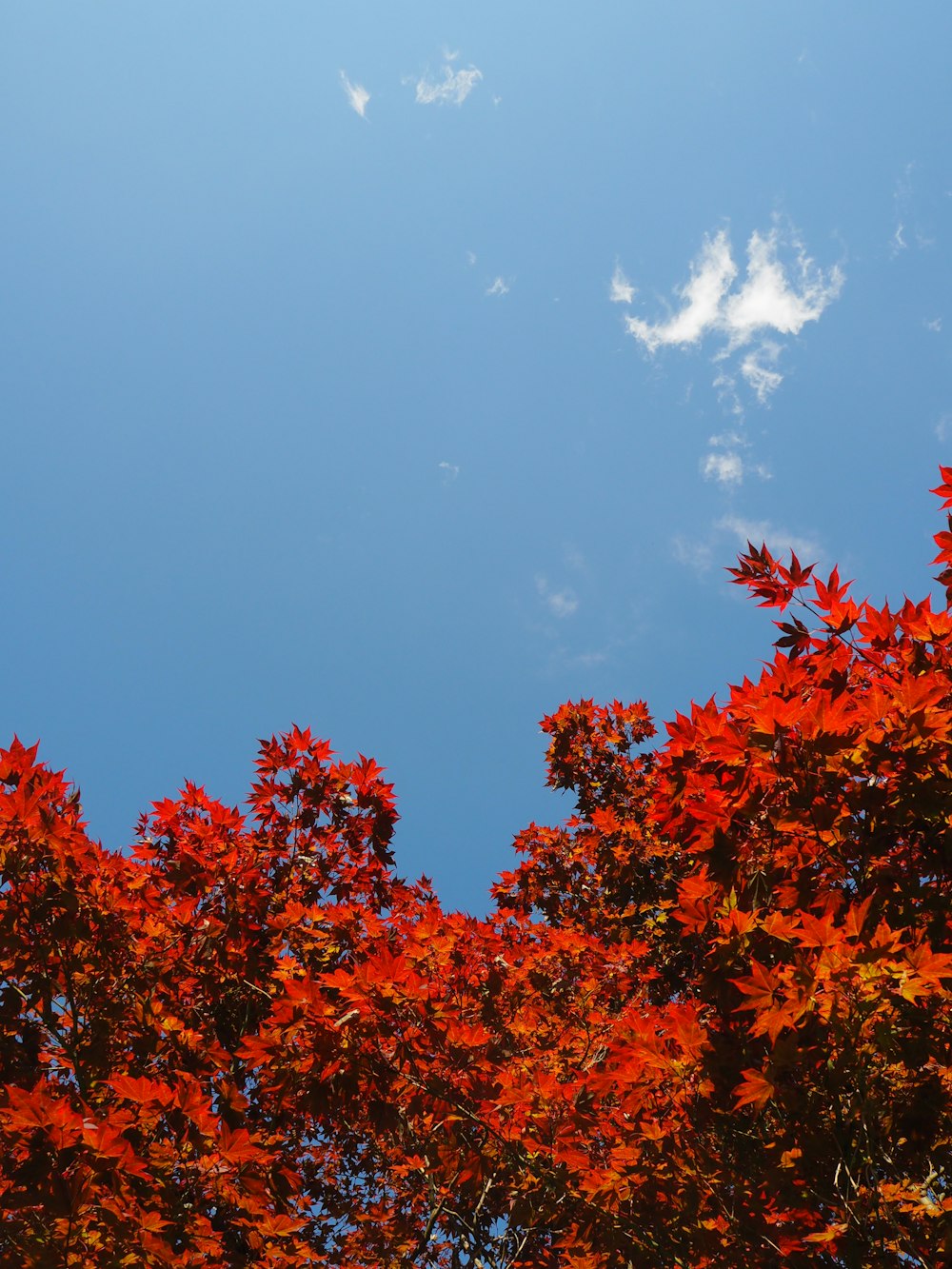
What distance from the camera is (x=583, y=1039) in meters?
6.99

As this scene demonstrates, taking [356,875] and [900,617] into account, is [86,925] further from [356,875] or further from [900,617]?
[900,617]

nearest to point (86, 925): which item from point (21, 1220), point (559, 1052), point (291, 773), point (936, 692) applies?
point (21, 1220)

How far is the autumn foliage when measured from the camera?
3387mm

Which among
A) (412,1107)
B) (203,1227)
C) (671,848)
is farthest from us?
(671,848)

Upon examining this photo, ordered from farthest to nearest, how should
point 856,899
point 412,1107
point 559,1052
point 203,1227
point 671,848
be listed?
point 671,848
point 559,1052
point 412,1107
point 203,1227
point 856,899

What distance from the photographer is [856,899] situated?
3707 mm

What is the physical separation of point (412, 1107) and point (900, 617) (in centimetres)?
418

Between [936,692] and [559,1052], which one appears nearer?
[936,692]

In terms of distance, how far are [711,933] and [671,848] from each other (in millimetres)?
6506

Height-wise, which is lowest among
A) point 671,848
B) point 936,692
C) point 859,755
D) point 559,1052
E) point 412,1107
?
point 412,1107

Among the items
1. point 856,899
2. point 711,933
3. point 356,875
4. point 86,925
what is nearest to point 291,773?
point 356,875

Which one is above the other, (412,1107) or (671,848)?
(671,848)

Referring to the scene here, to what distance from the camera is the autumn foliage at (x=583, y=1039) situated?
11.1ft

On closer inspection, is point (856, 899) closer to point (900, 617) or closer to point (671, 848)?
point (900, 617)
